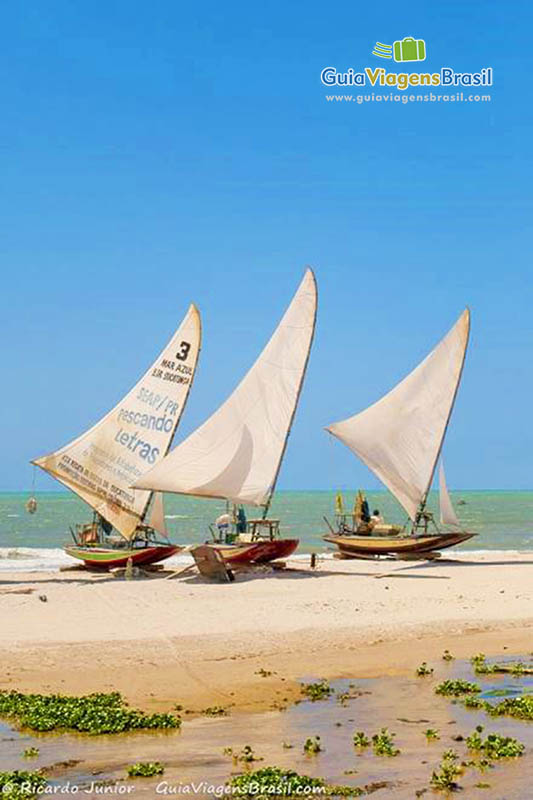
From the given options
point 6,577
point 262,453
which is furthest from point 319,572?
point 6,577

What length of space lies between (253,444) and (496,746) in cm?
2014

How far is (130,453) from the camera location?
33.1 m

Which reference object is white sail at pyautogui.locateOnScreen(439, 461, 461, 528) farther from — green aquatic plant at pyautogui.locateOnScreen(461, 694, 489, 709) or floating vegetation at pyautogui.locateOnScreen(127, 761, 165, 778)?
floating vegetation at pyautogui.locateOnScreen(127, 761, 165, 778)

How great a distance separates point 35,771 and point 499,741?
515 cm

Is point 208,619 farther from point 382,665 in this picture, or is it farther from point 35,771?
point 35,771

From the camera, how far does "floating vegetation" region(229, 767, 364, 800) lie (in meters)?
9.64

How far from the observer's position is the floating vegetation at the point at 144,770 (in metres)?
10.3

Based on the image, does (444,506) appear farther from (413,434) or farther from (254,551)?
(254,551)

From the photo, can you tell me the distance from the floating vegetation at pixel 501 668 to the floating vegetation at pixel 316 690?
258 cm

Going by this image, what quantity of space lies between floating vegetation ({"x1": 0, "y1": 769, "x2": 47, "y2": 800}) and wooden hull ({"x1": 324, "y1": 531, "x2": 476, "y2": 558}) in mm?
25863

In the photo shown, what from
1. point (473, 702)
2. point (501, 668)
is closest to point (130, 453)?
point (501, 668)

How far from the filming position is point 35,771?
10.6 meters

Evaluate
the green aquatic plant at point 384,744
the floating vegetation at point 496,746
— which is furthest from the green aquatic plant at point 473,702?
the green aquatic plant at point 384,744

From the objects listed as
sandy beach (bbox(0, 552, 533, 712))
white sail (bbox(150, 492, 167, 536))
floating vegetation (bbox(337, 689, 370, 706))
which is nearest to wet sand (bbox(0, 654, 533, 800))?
floating vegetation (bbox(337, 689, 370, 706))
